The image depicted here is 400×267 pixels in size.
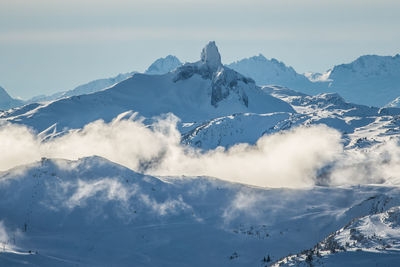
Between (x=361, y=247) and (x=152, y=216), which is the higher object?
(x=361, y=247)

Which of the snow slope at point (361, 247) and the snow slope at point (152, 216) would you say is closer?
the snow slope at point (361, 247)

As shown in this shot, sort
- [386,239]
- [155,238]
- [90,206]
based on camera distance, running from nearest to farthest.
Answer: [386,239]
[155,238]
[90,206]

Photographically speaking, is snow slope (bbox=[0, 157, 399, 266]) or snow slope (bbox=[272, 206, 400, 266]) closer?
snow slope (bbox=[272, 206, 400, 266])

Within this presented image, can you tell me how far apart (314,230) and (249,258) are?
38.4 ft

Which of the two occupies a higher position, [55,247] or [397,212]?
[397,212]

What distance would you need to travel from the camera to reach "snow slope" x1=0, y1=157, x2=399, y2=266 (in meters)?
58.2

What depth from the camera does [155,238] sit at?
206ft

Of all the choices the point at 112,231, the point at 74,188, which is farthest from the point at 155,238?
the point at 74,188

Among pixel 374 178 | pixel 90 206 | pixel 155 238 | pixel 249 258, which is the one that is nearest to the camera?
pixel 249 258

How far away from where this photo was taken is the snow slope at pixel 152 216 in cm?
5816

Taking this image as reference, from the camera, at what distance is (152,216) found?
6900cm

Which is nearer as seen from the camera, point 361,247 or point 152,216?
point 361,247

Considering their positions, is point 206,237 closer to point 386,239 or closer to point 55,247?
point 55,247

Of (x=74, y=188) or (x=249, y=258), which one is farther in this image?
(x=74, y=188)
